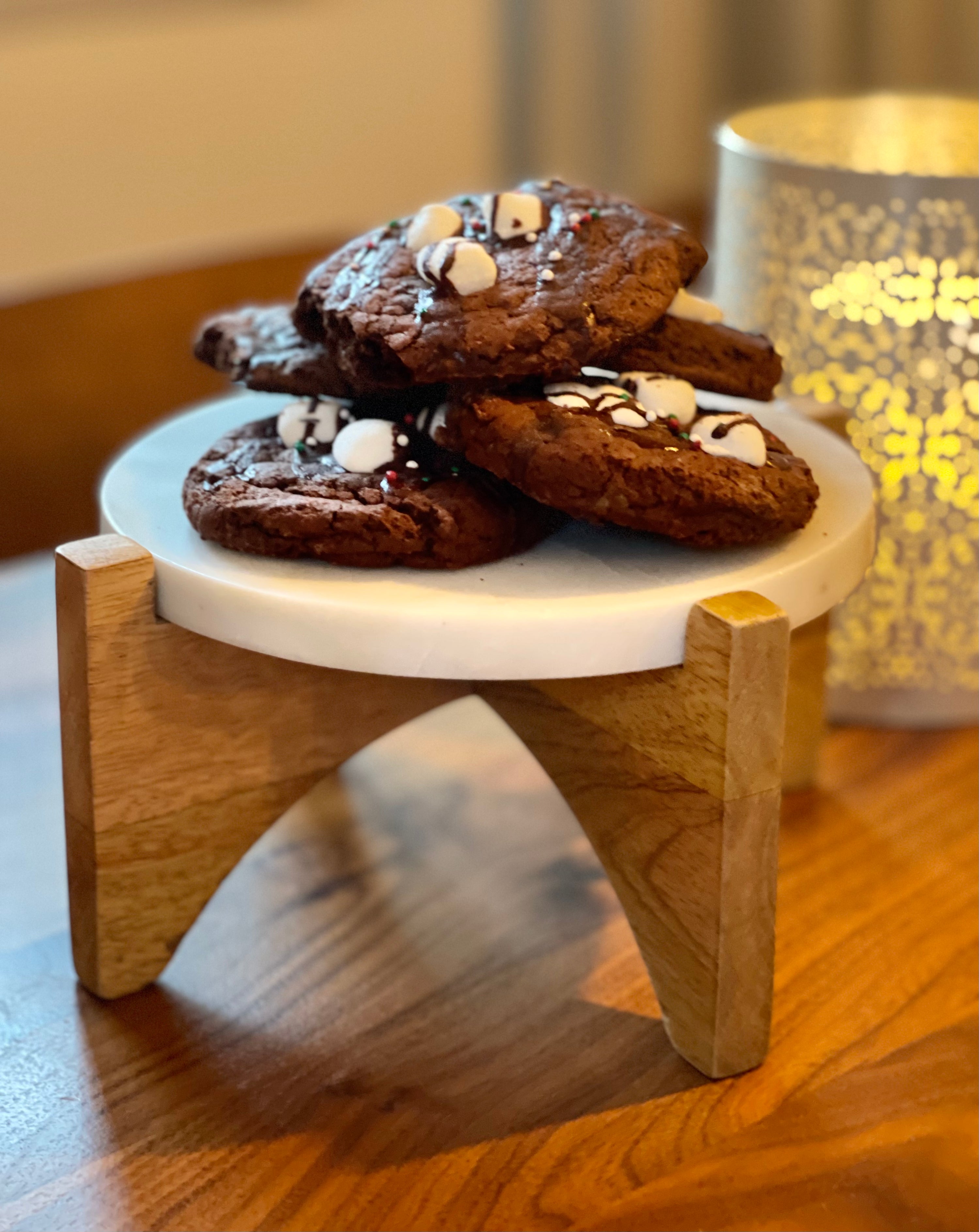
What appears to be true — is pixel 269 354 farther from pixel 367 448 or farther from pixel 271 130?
pixel 271 130

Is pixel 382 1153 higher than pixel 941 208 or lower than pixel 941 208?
lower

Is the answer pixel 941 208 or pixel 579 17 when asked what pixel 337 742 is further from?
pixel 579 17

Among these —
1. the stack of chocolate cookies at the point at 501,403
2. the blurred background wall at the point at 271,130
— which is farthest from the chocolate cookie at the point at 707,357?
the blurred background wall at the point at 271,130

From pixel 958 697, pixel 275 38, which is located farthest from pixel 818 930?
pixel 275 38

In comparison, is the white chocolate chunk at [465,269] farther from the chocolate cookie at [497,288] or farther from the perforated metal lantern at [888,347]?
the perforated metal lantern at [888,347]

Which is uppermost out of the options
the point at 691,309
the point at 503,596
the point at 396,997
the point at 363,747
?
the point at 691,309

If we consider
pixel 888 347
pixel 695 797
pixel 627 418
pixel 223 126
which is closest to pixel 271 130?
pixel 223 126

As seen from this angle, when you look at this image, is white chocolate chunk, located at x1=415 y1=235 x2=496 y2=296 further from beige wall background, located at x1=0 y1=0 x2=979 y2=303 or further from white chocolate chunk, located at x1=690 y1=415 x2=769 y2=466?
beige wall background, located at x1=0 y1=0 x2=979 y2=303
